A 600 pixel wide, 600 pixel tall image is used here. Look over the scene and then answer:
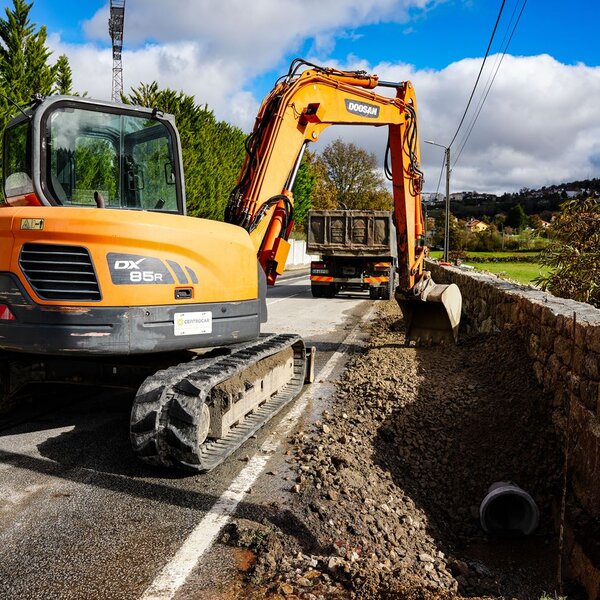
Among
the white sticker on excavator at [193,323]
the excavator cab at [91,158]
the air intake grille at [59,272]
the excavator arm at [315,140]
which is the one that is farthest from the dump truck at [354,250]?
the air intake grille at [59,272]

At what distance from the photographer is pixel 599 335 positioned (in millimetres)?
4219

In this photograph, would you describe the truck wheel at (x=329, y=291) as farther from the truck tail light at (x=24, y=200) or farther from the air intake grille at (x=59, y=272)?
the air intake grille at (x=59, y=272)

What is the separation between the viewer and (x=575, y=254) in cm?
852

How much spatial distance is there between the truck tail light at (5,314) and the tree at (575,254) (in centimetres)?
683

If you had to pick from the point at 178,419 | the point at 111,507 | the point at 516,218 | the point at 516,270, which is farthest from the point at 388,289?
the point at 516,218

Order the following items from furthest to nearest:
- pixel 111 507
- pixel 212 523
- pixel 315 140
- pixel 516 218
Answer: pixel 516 218 → pixel 315 140 → pixel 111 507 → pixel 212 523

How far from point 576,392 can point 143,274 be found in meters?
3.40

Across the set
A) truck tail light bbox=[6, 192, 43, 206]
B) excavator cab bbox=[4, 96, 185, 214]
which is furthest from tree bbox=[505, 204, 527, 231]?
truck tail light bbox=[6, 192, 43, 206]

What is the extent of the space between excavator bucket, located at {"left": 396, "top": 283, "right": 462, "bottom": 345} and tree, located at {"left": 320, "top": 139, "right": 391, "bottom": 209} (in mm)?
57340

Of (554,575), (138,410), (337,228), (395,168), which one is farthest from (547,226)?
(337,228)

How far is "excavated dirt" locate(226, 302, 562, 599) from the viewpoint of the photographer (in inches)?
134

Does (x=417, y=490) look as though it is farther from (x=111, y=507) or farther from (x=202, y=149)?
(x=202, y=149)

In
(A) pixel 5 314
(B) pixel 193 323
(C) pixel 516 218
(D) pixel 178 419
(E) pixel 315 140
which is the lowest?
(D) pixel 178 419

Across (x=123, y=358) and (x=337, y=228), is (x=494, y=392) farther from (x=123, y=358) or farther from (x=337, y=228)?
(x=337, y=228)
